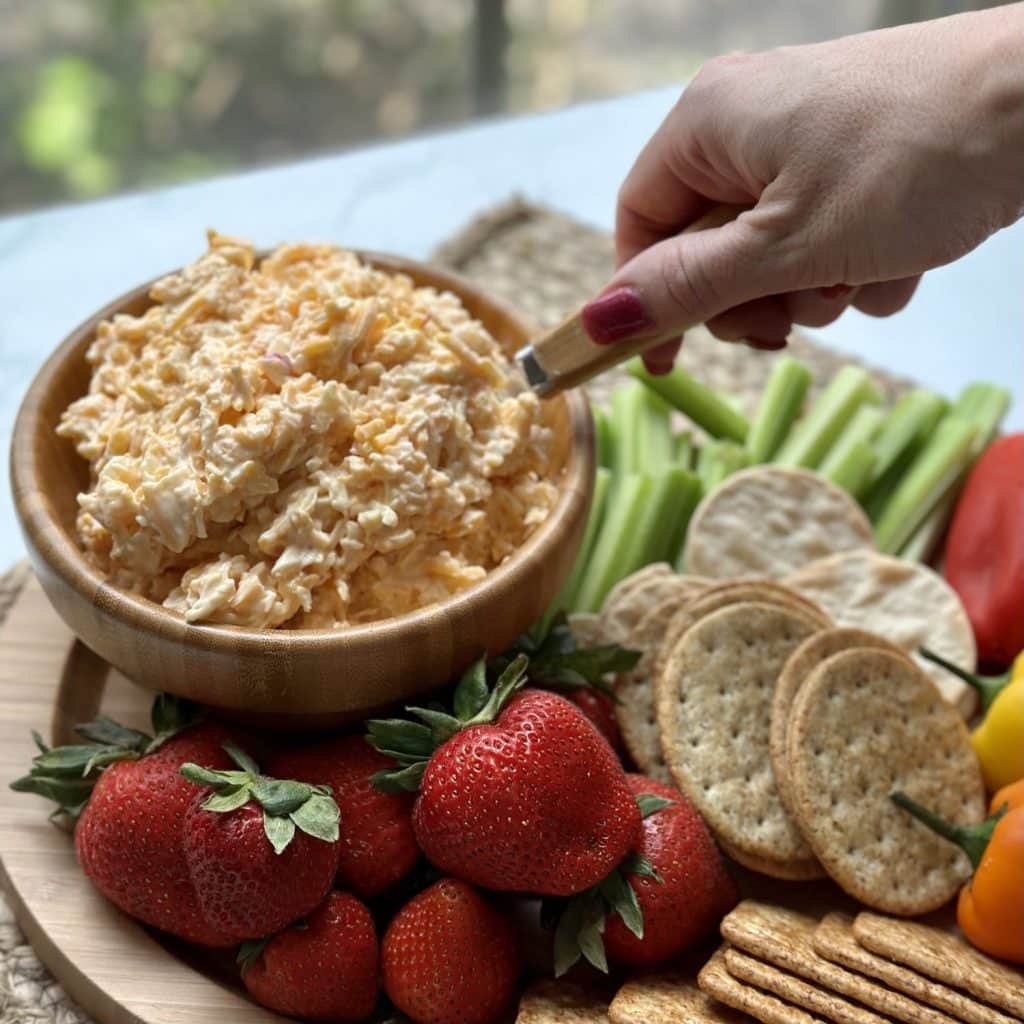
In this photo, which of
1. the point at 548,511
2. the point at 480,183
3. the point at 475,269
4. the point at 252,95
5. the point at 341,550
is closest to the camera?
the point at 341,550

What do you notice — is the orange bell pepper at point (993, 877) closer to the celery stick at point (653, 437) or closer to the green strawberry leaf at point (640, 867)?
the green strawberry leaf at point (640, 867)

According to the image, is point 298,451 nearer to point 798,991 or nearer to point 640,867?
point 640,867

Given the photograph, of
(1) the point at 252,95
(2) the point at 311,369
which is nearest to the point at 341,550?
(2) the point at 311,369

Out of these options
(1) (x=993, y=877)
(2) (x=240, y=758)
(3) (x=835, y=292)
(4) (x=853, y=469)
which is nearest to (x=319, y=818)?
(2) (x=240, y=758)

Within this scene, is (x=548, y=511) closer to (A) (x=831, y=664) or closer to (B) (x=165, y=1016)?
(A) (x=831, y=664)

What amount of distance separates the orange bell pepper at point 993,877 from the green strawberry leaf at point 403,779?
0.88 meters

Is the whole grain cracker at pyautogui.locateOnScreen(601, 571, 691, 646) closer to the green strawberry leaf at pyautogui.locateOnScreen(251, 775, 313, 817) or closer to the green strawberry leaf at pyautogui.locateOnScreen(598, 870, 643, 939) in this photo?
the green strawberry leaf at pyautogui.locateOnScreen(598, 870, 643, 939)

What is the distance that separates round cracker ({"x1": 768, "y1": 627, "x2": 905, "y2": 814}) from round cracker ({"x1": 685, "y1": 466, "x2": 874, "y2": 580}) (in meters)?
0.38

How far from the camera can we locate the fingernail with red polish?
2.58 meters

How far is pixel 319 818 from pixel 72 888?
20.6 inches

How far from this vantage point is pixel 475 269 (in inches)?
152

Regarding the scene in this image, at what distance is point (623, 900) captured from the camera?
7.03 feet

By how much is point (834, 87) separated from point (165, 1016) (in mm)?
1746

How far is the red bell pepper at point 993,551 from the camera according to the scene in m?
2.88
